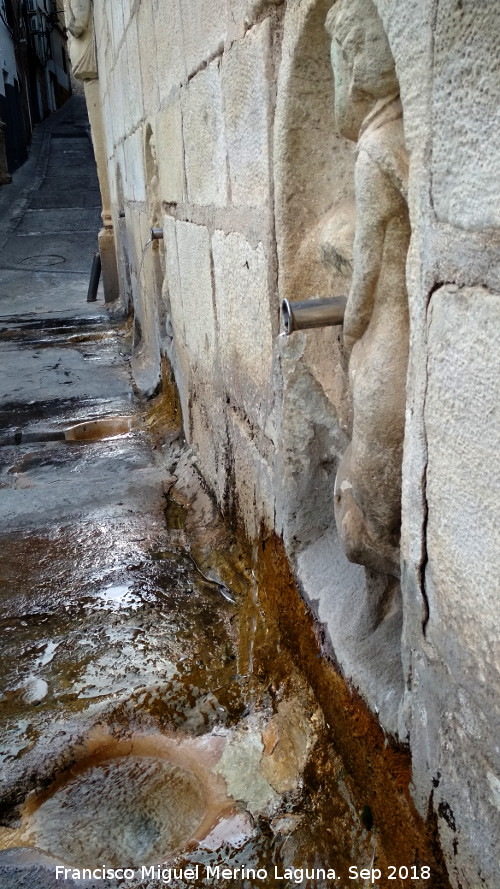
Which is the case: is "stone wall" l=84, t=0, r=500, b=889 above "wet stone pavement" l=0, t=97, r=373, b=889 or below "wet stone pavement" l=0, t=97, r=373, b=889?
above

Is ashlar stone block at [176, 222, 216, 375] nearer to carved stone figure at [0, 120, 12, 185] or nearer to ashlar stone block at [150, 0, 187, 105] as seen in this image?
ashlar stone block at [150, 0, 187, 105]

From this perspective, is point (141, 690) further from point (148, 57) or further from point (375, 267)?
point (148, 57)

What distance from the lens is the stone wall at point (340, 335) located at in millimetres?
848

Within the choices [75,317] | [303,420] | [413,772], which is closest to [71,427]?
[303,420]

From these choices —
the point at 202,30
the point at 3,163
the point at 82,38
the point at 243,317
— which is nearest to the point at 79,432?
the point at 243,317

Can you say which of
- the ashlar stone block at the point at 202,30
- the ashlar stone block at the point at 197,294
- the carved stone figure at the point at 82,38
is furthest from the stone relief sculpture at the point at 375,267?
the carved stone figure at the point at 82,38

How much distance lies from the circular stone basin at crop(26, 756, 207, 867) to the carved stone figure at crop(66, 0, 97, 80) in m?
7.22

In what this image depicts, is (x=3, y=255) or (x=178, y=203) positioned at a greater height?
(x=178, y=203)

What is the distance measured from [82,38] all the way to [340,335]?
6.95 meters

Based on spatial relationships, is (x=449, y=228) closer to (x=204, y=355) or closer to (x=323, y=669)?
(x=323, y=669)

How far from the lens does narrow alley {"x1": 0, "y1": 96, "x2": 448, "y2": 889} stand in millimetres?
1280

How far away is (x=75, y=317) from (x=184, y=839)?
6.33 metres

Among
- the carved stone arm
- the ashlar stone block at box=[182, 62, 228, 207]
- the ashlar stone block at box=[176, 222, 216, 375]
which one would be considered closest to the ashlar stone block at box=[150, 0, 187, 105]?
the ashlar stone block at box=[182, 62, 228, 207]

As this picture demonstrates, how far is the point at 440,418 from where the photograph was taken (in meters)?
0.94
